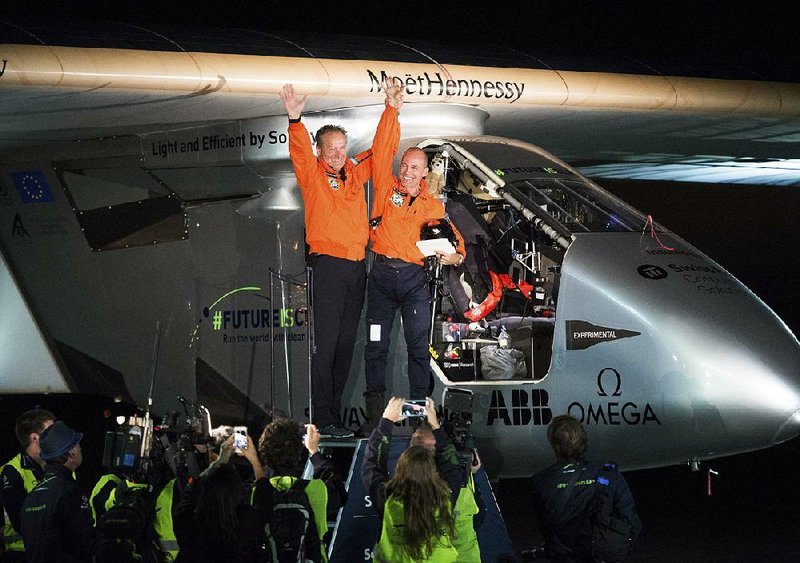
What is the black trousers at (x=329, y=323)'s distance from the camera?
790 centimetres

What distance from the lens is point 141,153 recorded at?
1004 cm

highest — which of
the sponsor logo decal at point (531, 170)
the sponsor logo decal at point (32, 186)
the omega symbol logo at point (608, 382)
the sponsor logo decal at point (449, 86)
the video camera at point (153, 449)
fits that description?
the sponsor logo decal at point (449, 86)

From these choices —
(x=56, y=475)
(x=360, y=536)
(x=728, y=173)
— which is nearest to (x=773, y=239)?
(x=728, y=173)

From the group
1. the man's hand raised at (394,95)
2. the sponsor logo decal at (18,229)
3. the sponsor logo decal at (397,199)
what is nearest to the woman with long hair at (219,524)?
the sponsor logo decal at (397,199)

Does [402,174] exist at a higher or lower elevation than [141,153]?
lower

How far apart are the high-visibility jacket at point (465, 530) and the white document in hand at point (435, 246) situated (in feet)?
8.80

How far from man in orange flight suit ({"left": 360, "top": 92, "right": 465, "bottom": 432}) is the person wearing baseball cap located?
8.51 ft

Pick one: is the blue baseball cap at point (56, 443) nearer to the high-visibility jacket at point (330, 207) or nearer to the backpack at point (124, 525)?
the backpack at point (124, 525)

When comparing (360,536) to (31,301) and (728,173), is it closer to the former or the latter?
(31,301)

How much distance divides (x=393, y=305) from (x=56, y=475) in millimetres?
3037

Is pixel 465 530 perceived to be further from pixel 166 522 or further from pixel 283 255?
pixel 283 255

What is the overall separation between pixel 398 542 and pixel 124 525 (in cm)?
139

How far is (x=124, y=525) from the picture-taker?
215 inches

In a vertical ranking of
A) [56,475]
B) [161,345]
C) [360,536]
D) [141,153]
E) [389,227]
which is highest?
[141,153]
